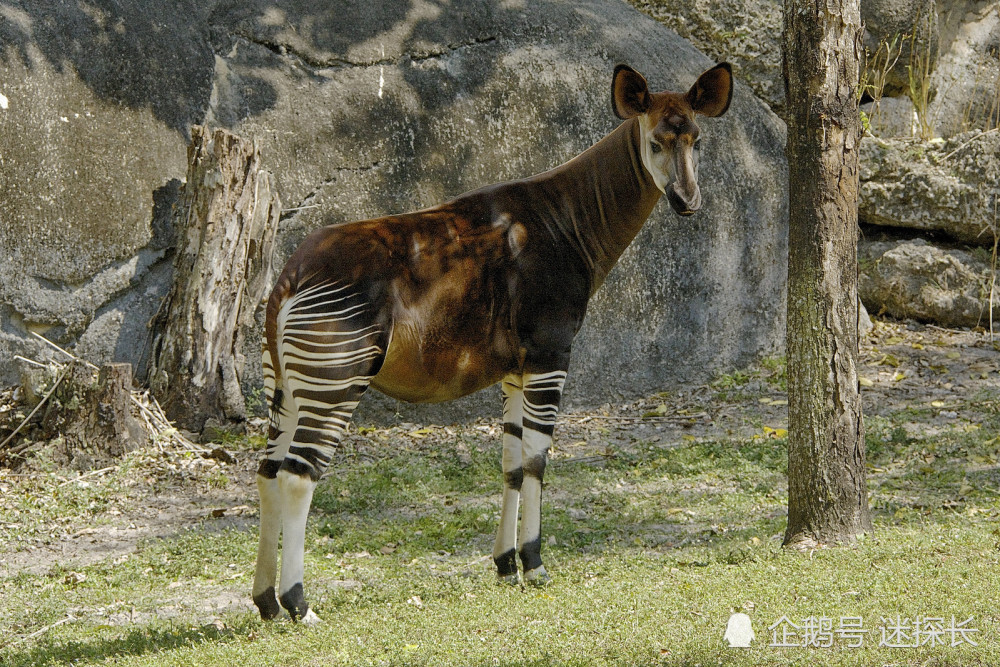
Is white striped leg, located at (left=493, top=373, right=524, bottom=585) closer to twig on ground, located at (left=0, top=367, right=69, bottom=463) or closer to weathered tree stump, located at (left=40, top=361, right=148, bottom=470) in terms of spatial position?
weathered tree stump, located at (left=40, top=361, right=148, bottom=470)

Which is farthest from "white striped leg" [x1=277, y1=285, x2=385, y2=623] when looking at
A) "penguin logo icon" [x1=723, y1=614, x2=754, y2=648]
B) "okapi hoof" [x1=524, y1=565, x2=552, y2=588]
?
"penguin logo icon" [x1=723, y1=614, x2=754, y2=648]

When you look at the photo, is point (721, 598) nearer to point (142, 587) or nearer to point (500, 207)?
point (500, 207)

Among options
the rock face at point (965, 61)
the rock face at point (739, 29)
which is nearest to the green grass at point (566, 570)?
the rock face at point (739, 29)

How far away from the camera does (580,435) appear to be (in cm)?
852

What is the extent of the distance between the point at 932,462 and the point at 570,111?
168 inches

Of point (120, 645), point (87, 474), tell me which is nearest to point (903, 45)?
point (87, 474)

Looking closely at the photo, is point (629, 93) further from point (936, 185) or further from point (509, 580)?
point (936, 185)

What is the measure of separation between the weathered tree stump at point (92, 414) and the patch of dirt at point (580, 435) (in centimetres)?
20

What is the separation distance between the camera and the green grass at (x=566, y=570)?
4.05m

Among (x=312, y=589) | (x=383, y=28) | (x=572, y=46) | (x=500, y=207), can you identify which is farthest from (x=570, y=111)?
(x=312, y=589)

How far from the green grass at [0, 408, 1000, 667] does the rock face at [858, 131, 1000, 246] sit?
3.61m

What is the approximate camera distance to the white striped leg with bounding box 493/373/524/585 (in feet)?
16.8

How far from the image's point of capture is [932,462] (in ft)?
23.1

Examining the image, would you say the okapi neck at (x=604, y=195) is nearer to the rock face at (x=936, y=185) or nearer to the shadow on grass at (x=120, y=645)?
the shadow on grass at (x=120, y=645)
